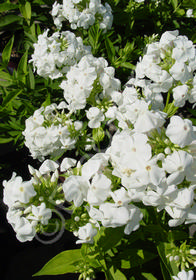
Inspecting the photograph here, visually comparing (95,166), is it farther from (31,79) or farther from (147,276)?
(31,79)

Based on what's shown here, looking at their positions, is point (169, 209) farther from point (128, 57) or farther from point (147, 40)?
point (147, 40)

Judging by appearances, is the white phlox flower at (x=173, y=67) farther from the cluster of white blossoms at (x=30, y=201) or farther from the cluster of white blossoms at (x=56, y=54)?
the cluster of white blossoms at (x=30, y=201)

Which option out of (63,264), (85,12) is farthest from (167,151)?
(85,12)

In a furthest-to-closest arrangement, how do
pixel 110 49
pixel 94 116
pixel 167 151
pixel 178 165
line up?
pixel 110 49 → pixel 94 116 → pixel 167 151 → pixel 178 165

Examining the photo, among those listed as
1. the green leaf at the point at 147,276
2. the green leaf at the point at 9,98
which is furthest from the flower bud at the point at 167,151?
the green leaf at the point at 9,98

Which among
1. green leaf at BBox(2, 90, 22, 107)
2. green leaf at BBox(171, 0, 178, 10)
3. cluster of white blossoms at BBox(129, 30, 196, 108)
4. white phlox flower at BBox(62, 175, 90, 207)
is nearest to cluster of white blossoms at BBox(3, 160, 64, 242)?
white phlox flower at BBox(62, 175, 90, 207)

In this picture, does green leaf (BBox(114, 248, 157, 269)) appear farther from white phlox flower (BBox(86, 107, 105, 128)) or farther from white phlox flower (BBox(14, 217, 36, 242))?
white phlox flower (BBox(86, 107, 105, 128))
